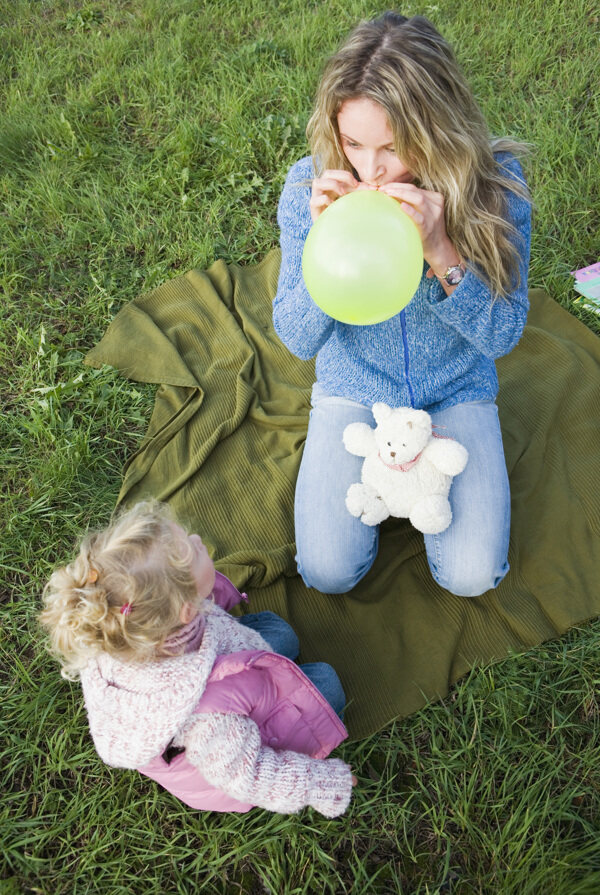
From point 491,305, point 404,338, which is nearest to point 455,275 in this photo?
point 491,305

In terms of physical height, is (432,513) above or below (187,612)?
below

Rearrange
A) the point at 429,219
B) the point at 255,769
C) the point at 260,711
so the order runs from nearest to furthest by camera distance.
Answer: the point at 255,769 < the point at 260,711 < the point at 429,219

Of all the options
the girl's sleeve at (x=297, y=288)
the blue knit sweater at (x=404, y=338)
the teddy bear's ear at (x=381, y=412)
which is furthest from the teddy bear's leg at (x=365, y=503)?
the girl's sleeve at (x=297, y=288)

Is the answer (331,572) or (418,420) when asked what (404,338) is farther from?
(331,572)

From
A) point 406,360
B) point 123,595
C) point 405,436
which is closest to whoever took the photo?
point 123,595

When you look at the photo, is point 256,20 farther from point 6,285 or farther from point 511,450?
point 511,450

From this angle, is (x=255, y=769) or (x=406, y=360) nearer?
(x=255, y=769)

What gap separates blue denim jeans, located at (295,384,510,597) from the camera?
6.91 feet

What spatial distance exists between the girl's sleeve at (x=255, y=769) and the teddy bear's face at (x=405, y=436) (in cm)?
83

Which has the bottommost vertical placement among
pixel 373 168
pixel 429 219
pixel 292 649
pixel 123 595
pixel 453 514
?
pixel 292 649

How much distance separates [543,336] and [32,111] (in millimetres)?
3285

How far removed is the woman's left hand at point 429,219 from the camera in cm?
180

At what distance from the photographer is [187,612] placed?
5.11 feet

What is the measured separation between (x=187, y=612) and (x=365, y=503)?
76 cm
